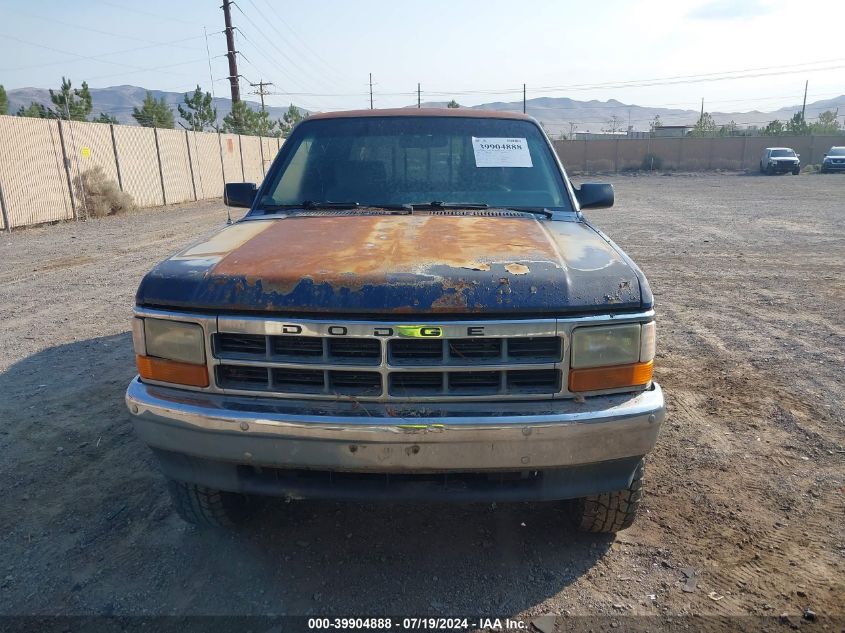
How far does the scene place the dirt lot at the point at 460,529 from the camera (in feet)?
7.91

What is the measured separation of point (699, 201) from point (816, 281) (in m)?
14.4

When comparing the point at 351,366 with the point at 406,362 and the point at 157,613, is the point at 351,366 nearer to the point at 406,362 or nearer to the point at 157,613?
the point at 406,362

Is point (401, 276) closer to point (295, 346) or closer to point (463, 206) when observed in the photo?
point (295, 346)

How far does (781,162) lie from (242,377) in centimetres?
4240

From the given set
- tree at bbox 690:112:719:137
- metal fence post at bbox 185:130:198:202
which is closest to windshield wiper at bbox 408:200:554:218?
metal fence post at bbox 185:130:198:202

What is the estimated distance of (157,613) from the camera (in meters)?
2.34

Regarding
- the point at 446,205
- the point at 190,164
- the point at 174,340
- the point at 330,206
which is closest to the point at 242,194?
the point at 330,206

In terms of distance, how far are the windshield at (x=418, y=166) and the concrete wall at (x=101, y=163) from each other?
1392 centimetres

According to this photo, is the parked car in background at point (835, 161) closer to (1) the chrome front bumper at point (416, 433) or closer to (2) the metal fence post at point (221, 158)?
(2) the metal fence post at point (221, 158)

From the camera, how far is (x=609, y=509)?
2611 millimetres

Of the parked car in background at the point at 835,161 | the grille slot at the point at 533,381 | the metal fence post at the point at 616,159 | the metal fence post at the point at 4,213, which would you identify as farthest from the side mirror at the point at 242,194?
the metal fence post at the point at 616,159

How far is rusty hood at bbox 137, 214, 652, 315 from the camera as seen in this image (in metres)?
2.17

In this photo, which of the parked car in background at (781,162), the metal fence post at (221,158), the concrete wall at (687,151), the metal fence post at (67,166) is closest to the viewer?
the metal fence post at (67,166)

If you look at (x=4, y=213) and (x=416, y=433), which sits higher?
(x=416, y=433)
